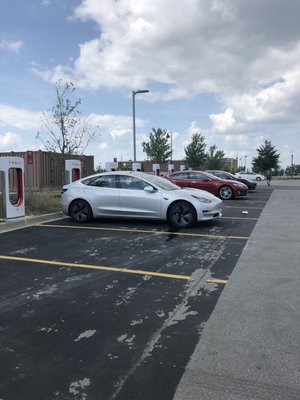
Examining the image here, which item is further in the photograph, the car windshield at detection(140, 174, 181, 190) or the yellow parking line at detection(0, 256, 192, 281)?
the car windshield at detection(140, 174, 181, 190)

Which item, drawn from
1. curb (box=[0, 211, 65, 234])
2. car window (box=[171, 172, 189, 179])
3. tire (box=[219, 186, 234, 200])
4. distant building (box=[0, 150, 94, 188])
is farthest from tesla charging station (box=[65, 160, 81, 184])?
distant building (box=[0, 150, 94, 188])

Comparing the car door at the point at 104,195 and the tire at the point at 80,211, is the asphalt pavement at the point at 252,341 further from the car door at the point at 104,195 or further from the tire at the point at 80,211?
the tire at the point at 80,211

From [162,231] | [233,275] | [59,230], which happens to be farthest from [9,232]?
[233,275]

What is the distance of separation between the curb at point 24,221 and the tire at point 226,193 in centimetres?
980

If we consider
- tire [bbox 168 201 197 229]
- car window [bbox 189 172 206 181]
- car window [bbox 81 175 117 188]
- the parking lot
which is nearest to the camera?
the parking lot

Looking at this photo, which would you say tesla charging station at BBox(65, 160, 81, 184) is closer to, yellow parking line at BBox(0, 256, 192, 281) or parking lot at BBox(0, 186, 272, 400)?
parking lot at BBox(0, 186, 272, 400)

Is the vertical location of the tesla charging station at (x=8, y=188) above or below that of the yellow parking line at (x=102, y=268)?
above

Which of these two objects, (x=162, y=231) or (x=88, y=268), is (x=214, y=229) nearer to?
(x=162, y=231)

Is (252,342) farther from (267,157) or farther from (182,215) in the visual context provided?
(267,157)

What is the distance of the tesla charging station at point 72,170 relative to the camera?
13.9 meters

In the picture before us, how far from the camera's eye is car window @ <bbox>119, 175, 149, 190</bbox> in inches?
412

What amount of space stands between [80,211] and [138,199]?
179 centimetres

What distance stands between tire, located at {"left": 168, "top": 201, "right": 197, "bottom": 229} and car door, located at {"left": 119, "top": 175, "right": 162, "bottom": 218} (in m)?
0.40

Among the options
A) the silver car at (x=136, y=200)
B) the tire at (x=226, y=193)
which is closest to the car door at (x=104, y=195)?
the silver car at (x=136, y=200)
